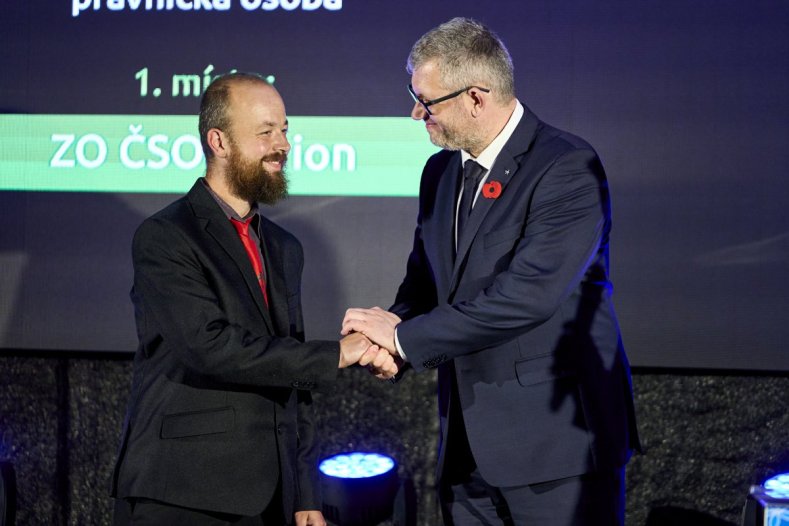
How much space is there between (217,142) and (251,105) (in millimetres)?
122

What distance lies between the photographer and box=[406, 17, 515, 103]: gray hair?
207cm

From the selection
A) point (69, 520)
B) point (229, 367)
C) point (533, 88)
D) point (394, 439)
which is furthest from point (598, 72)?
point (69, 520)

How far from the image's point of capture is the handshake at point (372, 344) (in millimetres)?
Result: 2010

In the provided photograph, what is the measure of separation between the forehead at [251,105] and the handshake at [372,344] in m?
0.56

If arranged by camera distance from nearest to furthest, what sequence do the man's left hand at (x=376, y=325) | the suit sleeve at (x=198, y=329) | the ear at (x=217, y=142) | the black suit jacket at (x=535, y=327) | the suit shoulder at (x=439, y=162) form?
the suit sleeve at (x=198, y=329) → the black suit jacket at (x=535, y=327) → the ear at (x=217, y=142) → the man's left hand at (x=376, y=325) → the suit shoulder at (x=439, y=162)

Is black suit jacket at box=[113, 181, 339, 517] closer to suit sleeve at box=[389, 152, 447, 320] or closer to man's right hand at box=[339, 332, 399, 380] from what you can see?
man's right hand at box=[339, 332, 399, 380]

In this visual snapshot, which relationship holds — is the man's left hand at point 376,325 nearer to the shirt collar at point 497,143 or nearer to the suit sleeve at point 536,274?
the suit sleeve at point 536,274

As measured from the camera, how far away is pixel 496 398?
6.19 feet

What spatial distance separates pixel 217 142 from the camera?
1.97 m

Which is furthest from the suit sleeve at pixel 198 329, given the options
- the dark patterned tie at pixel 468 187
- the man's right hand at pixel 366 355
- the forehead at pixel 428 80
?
the forehead at pixel 428 80

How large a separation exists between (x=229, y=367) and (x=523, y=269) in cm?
70

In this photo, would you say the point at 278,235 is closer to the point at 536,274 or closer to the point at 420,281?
the point at 420,281

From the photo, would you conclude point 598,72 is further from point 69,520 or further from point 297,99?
point 69,520

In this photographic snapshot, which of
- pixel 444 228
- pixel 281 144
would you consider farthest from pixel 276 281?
pixel 444 228
